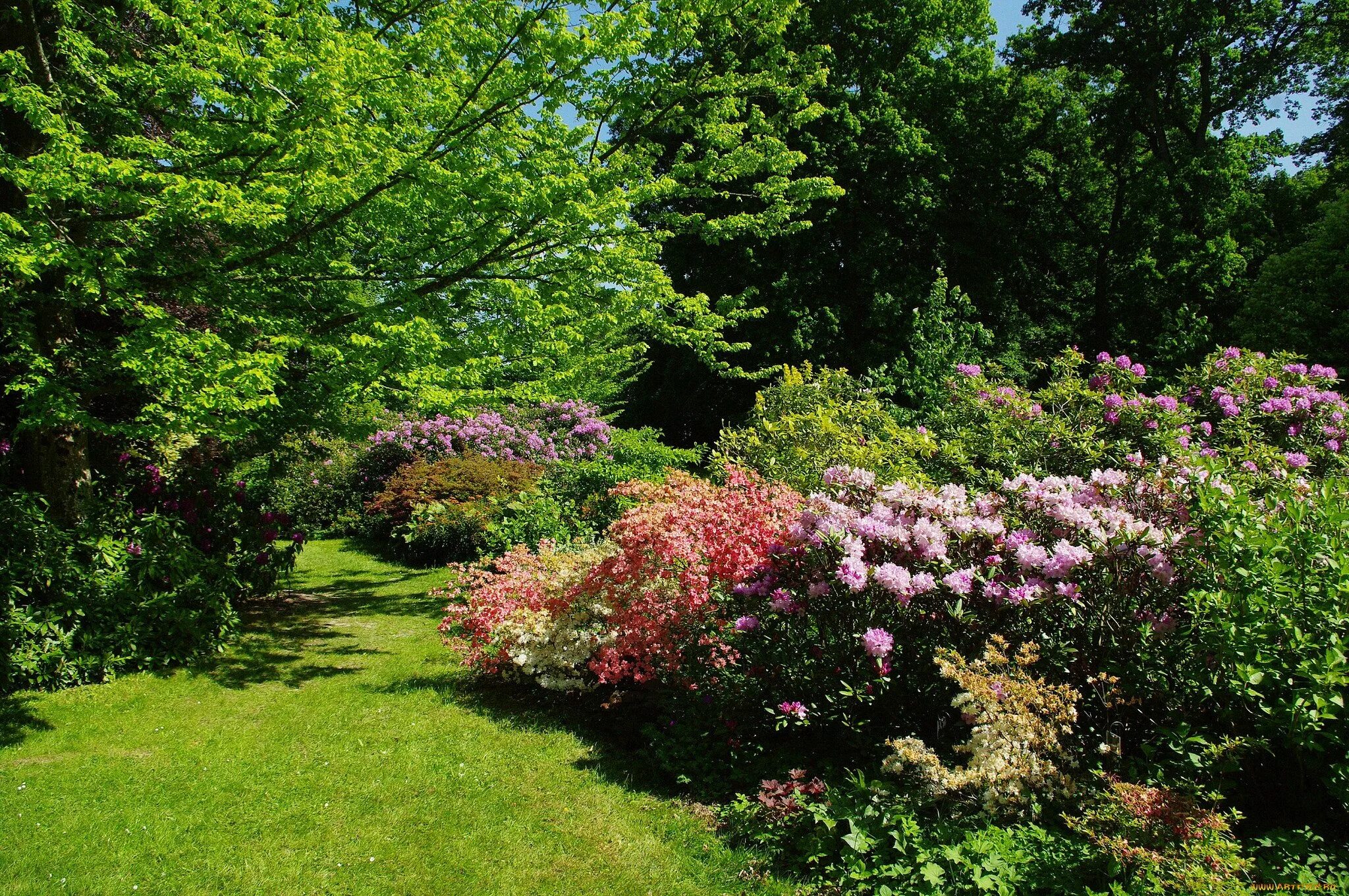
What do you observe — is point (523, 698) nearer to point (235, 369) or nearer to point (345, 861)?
point (345, 861)

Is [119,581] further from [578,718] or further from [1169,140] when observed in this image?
[1169,140]

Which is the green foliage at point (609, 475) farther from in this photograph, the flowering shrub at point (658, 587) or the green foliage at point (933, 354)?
the green foliage at point (933, 354)

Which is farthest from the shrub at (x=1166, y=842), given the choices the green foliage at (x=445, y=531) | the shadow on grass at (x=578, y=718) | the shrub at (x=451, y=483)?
the shrub at (x=451, y=483)

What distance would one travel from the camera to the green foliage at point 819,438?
5.51 meters

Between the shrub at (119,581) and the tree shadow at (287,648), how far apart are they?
34 centimetres

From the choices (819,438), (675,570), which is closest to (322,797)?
(675,570)

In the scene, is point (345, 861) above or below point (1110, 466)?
below

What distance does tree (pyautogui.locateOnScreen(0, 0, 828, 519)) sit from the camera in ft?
Answer: 14.6

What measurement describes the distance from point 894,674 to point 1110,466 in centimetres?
313

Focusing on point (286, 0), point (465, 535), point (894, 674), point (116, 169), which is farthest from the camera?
point (465, 535)

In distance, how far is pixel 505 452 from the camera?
13367 millimetres

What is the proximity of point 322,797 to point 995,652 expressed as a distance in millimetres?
3730

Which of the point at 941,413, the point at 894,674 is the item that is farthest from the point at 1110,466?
the point at 894,674

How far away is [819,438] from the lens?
6.88 m
